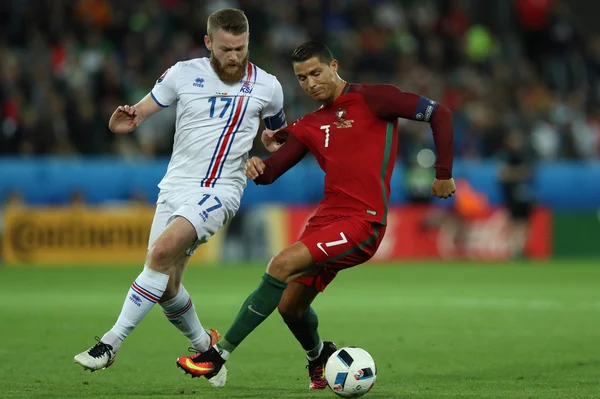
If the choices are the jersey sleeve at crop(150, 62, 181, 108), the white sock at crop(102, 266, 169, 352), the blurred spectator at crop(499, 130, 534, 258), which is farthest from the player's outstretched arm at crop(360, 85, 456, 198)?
the blurred spectator at crop(499, 130, 534, 258)

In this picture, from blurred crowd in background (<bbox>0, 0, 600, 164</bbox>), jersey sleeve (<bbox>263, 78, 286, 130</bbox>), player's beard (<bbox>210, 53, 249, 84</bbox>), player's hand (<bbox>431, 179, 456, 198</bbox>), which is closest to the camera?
A: player's hand (<bbox>431, 179, 456, 198</bbox>)

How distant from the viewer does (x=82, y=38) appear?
69.8ft

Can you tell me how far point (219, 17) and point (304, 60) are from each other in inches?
25.8

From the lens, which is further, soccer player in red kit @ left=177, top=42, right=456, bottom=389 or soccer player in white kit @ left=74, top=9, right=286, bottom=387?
soccer player in white kit @ left=74, top=9, right=286, bottom=387

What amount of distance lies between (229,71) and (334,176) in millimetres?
1003

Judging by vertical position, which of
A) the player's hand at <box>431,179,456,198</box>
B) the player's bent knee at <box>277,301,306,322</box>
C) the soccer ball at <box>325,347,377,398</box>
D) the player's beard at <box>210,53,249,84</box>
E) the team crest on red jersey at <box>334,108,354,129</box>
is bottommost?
the soccer ball at <box>325,347,377,398</box>

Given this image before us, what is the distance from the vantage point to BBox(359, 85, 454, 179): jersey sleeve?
7027 mm

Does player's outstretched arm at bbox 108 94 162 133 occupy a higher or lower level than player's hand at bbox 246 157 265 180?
higher

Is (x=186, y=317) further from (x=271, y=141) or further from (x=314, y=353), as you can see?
(x=271, y=141)

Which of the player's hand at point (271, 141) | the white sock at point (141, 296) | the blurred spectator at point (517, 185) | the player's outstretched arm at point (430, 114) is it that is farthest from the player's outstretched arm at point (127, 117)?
the blurred spectator at point (517, 185)

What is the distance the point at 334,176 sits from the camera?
7070 millimetres

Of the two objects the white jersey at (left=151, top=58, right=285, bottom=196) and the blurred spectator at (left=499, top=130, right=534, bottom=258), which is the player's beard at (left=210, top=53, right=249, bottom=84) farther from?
the blurred spectator at (left=499, top=130, right=534, bottom=258)

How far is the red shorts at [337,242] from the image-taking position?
682cm

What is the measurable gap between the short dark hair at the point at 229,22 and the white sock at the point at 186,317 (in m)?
1.71
